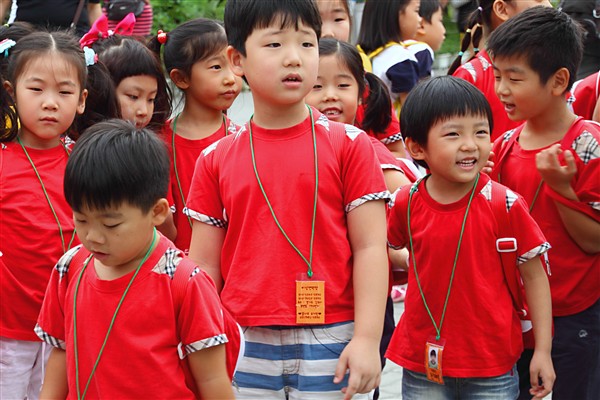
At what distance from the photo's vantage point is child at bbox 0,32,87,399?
352 centimetres

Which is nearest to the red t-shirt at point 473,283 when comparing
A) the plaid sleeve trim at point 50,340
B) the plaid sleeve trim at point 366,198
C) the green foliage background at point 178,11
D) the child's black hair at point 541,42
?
the plaid sleeve trim at point 366,198

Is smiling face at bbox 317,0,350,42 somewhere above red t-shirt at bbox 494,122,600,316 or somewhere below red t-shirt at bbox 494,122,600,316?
above

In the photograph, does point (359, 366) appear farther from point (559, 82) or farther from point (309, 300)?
point (559, 82)

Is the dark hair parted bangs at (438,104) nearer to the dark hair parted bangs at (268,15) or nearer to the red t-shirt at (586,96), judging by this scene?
the dark hair parted bangs at (268,15)

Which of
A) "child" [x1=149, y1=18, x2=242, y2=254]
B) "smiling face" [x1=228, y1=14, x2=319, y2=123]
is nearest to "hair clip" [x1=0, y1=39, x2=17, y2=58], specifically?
"child" [x1=149, y1=18, x2=242, y2=254]

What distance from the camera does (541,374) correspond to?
314 cm

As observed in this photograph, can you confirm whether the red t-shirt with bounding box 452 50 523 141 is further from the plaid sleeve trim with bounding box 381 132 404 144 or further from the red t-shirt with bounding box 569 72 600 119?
the plaid sleeve trim with bounding box 381 132 404 144

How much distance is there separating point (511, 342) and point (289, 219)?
89cm

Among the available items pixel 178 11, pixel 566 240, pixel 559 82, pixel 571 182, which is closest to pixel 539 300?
pixel 566 240

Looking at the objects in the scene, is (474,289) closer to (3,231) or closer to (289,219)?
(289,219)

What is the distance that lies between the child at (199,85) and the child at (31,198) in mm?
502

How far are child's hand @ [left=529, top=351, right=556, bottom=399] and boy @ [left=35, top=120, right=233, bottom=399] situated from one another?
1.08 meters

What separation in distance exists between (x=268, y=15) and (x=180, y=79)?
1.36 meters

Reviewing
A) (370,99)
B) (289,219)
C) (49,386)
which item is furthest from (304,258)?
(370,99)
